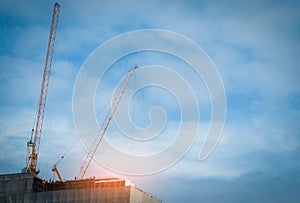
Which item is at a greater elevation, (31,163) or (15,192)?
(31,163)

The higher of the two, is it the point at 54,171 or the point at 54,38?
the point at 54,38

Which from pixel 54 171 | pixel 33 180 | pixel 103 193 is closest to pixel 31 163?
pixel 54 171

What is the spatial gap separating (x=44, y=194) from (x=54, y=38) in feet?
220

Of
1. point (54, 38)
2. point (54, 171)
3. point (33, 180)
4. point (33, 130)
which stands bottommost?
point (33, 180)

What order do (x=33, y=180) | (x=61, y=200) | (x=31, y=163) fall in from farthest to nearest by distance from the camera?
(x=31, y=163) → (x=33, y=180) → (x=61, y=200)

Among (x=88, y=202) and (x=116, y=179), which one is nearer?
(x=88, y=202)

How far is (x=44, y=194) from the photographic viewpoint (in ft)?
316

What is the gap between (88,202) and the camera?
91.9 metres

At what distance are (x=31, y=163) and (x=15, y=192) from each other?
128ft

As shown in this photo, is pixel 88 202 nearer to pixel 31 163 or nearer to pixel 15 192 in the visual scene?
pixel 15 192

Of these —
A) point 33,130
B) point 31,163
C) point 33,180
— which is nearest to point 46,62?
point 33,130

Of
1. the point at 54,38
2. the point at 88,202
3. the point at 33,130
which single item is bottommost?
the point at 88,202

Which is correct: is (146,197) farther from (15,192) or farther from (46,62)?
(46,62)

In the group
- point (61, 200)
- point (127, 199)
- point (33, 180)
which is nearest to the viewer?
point (127, 199)
